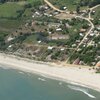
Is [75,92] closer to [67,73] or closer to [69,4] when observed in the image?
[67,73]

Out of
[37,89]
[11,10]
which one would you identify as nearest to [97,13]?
[11,10]

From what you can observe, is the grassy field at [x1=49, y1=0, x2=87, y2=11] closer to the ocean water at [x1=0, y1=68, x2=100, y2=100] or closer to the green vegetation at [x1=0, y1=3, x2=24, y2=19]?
the green vegetation at [x1=0, y1=3, x2=24, y2=19]

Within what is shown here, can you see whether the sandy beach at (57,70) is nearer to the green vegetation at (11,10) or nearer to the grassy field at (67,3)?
the green vegetation at (11,10)

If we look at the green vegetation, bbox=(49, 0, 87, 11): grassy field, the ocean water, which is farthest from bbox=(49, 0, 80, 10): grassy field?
the ocean water

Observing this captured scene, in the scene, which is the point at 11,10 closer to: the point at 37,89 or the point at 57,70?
the point at 57,70

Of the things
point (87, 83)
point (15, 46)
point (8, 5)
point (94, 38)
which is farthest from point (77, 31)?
point (8, 5)
